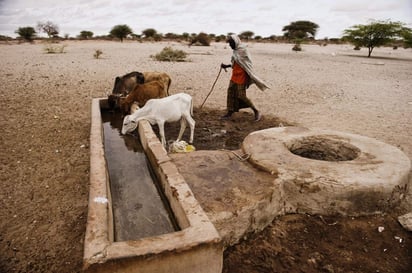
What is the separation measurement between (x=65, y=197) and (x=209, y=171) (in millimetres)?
1841

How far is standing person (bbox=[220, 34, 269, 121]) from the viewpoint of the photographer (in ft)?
22.7

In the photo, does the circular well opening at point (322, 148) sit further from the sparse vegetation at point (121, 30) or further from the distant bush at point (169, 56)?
the sparse vegetation at point (121, 30)

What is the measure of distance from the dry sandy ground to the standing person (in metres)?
0.91

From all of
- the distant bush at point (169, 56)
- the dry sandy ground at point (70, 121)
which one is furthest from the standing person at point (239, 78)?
the distant bush at point (169, 56)

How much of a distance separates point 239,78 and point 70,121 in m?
3.96

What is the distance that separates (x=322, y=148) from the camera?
475 centimetres

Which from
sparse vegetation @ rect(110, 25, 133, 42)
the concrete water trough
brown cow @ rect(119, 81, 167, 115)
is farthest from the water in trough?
sparse vegetation @ rect(110, 25, 133, 42)

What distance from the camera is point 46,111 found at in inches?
292

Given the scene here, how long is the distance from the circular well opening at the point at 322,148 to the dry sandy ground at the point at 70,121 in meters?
1.07

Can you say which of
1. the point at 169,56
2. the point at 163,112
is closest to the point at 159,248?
the point at 163,112

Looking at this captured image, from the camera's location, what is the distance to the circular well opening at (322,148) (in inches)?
180

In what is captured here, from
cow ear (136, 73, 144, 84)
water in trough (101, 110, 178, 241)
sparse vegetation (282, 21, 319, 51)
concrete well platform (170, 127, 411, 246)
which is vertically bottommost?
water in trough (101, 110, 178, 241)

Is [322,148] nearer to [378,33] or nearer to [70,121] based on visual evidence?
[70,121]

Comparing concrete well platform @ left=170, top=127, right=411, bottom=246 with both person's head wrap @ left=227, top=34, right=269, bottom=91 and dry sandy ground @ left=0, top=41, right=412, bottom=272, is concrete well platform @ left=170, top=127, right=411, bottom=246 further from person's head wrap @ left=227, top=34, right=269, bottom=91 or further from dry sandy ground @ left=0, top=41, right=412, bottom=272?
person's head wrap @ left=227, top=34, right=269, bottom=91
